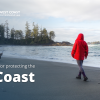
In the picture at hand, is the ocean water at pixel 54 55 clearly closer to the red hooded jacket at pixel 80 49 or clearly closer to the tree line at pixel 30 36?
the red hooded jacket at pixel 80 49

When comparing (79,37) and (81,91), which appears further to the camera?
(79,37)

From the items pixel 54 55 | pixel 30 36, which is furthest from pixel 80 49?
pixel 30 36

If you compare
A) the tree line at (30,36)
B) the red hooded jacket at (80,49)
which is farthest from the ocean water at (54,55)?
the tree line at (30,36)

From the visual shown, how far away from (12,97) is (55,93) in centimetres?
112

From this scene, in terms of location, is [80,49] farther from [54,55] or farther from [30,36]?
[30,36]

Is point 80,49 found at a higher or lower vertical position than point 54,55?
higher

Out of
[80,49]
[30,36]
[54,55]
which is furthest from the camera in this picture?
[30,36]

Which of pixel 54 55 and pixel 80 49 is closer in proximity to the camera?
pixel 80 49

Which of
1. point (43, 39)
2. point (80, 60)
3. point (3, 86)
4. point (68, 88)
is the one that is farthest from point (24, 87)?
point (43, 39)

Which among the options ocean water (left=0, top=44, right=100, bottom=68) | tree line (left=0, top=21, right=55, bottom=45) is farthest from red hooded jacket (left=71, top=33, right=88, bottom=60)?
tree line (left=0, top=21, right=55, bottom=45)

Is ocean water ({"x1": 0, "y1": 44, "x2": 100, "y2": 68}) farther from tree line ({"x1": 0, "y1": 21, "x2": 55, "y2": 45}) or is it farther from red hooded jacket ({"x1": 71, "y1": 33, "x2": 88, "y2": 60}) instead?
tree line ({"x1": 0, "y1": 21, "x2": 55, "y2": 45})

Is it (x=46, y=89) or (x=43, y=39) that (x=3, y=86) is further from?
(x=43, y=39)

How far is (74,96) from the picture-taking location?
3283 mm

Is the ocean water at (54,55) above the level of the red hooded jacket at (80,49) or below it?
below
